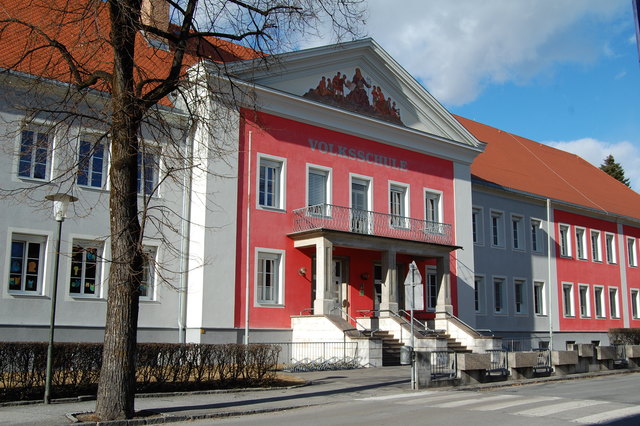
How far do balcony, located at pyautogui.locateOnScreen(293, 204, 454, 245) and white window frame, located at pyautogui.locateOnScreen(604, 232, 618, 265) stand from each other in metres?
16.3

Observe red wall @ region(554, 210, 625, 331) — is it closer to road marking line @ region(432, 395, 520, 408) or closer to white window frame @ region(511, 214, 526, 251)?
white window frame @ region(511, 214, 526, 251)

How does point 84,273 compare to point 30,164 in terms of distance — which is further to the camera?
point 84,273

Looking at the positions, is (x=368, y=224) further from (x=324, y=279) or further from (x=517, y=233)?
(x=517, y=233)

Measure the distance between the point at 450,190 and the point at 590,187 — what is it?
17246mm

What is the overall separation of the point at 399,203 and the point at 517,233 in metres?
10.2

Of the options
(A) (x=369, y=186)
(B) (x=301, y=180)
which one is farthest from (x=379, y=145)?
(B) (x=301, y=180)

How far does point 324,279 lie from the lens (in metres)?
23.0

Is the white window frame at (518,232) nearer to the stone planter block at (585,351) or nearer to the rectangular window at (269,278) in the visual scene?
the stone planter block at (585,351)

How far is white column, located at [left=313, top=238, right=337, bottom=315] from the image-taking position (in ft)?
75.2

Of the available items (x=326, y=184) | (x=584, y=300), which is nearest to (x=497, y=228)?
(x=584, y=300)

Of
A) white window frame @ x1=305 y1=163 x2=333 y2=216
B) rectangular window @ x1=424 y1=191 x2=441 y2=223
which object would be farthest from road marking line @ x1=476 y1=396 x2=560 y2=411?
rectangular window @ x1=424 y1=191 x2=441 y2=223

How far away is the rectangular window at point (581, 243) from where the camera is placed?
38.7 metres

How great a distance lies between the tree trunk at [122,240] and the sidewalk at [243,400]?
669 mm

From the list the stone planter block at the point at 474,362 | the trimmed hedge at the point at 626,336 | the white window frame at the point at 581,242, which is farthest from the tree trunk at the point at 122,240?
the white window frame at the point at 581,242
